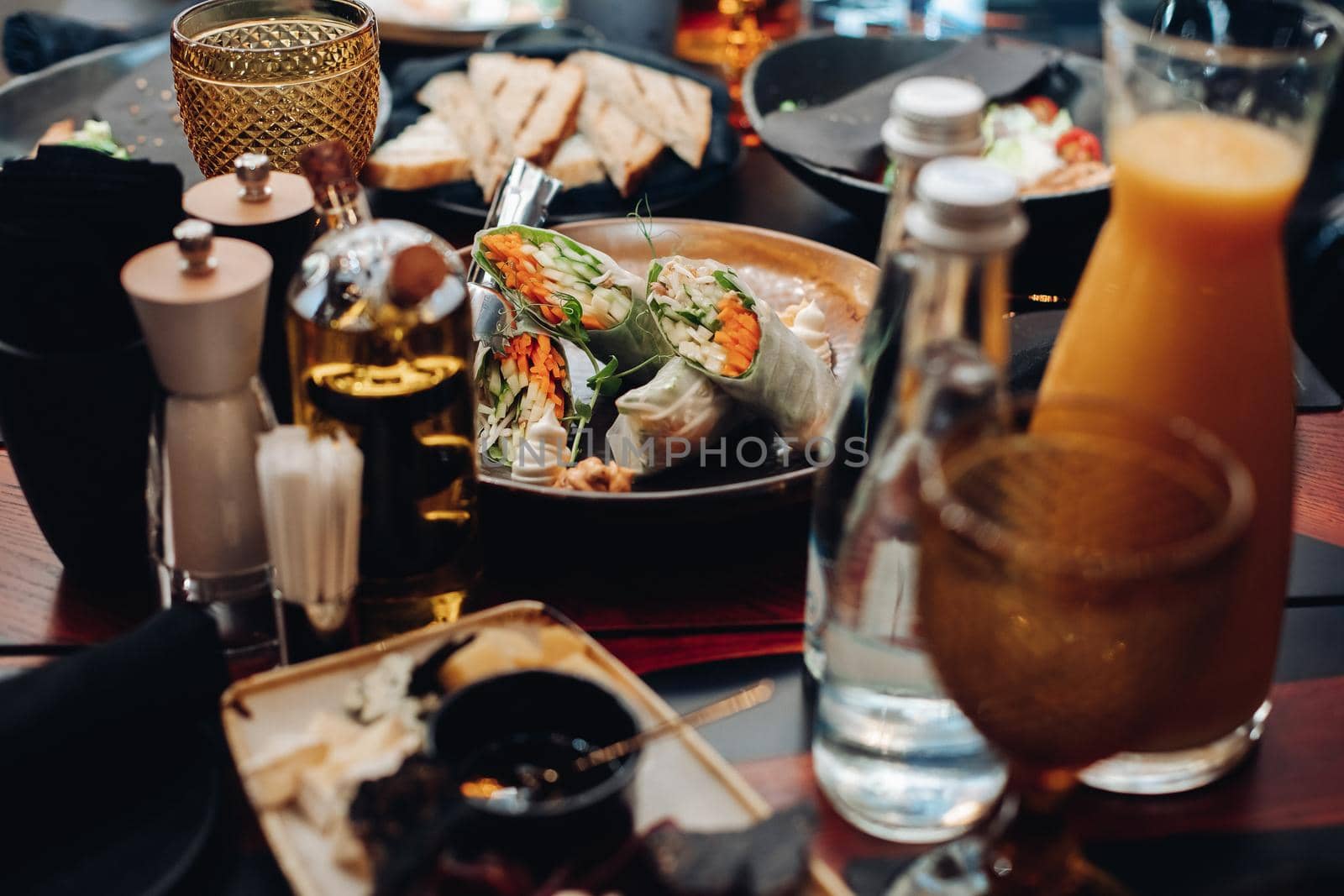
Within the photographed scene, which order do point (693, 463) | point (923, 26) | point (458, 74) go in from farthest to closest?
1. point (923, 26)
2. point (458, 74)
3. point (693, 463)

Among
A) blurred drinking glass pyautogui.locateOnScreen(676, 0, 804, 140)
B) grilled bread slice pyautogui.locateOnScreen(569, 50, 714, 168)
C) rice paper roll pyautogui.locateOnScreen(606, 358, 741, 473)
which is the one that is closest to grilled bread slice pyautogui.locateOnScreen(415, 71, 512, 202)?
grilled bread slice pyautogui.locateOnScreen(569, 50, 714, 168)

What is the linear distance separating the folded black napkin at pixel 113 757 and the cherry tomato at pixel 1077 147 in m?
1.12

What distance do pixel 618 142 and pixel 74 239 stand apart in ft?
2.64

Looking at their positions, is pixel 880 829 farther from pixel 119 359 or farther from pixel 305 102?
pixel 305 102

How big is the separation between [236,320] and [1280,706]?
1.89 ft

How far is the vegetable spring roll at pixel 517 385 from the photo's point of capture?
2.85 ft

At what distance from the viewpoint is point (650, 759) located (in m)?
0.58

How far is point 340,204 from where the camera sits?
26.0 inches

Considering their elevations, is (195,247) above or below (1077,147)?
above

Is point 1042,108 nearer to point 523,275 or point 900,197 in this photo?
point 523,275

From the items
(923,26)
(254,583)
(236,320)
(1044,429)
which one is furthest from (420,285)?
(923,26)

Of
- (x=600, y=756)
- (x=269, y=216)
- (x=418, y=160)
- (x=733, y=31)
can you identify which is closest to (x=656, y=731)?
(x=600, y=756)

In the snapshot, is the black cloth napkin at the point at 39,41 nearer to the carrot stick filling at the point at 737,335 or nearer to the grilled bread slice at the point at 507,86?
Result: the grilled bread slice at the point at 507,86

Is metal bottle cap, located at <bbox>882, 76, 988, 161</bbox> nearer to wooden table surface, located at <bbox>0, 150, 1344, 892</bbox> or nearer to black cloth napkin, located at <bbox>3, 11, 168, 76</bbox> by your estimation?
wooden table surface, located at <bbox>0, 150, 1344, 892</bbox>
